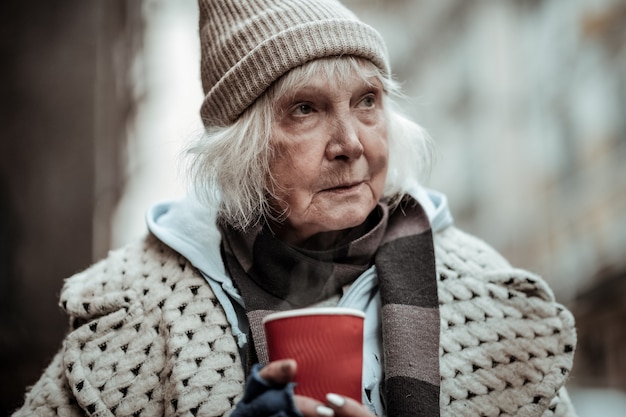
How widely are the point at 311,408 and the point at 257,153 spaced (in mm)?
831

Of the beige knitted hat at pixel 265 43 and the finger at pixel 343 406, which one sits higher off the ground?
the beige knitted hat at pixel 265 43

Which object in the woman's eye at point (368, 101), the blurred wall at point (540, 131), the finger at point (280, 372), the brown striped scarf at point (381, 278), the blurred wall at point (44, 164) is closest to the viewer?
the finger at point (280, 372)

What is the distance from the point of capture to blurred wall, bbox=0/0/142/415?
12.1ft

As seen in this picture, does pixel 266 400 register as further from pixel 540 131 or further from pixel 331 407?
pixel 540 131

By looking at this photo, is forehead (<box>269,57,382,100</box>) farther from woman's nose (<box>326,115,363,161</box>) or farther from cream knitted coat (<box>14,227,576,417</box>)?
cream knitted coat (<box>14,227,576,417</box>)

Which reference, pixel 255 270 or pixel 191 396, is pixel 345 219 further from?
pixel 191 396

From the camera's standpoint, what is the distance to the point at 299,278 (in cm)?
192

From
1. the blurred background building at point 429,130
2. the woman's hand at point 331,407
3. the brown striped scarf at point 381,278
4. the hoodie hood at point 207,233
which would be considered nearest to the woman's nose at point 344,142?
the brown striped scarf at point 381,278

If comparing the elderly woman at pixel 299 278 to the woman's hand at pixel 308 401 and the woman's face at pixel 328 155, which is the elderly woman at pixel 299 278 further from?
the woman's hand at pixel 308 401

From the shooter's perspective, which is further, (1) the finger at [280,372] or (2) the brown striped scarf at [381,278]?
(2) the brown striped scarf at [381,278]

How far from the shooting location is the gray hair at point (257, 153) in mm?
1861

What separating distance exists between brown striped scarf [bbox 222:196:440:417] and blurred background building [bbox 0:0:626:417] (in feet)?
1.30

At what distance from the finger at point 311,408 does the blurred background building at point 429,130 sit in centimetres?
106

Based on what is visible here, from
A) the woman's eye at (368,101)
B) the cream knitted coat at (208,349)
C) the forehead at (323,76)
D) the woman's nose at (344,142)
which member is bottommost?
the cream knitted coat at (208,349)
